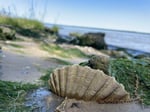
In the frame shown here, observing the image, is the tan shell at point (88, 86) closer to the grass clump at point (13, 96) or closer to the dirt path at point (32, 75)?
the dirt path at point (32, 75)

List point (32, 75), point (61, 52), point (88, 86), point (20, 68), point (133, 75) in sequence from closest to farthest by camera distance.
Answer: point (88, 86)
point (133, 75)
point (32, 75)
point (20, 68)
point (61, 52)

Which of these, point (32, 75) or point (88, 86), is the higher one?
point (88, 86)

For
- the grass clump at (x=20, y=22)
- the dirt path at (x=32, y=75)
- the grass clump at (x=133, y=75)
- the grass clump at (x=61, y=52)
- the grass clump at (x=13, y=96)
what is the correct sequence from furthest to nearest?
the grass clump at (x=20, y=22) < the grass clump at (x=61, y=52) < the grass clump at (x=133, y=75) < the dirt path at (x=32, y=75) < the grass clump at (x=13, y=96)

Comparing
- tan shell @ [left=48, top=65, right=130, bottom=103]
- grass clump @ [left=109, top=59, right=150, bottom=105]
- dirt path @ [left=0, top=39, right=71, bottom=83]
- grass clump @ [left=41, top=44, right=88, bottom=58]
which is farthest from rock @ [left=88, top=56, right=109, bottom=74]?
grass clump @ [left=41, top=44, right=88, bottom=58]

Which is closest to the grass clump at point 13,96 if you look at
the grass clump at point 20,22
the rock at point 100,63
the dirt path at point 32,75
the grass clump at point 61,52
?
the dirt path at point 32,75

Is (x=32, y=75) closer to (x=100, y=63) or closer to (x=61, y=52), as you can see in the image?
(x=100, y=63)

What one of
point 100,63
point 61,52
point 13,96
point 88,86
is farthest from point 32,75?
point 61,52
